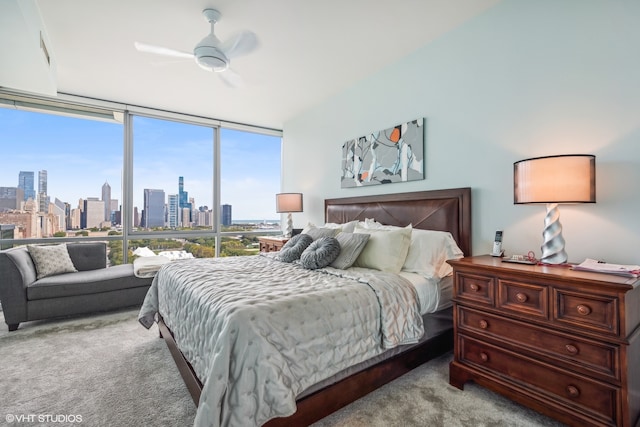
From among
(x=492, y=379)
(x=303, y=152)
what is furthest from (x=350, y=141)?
(x=492, y=379)

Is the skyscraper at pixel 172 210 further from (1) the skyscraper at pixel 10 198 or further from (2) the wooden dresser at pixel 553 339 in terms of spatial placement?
(2) the wooden dresser at pixel 553 339

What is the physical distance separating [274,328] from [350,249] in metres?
1.22

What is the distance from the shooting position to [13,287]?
297cm

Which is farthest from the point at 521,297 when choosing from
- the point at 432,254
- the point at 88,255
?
the point at 88,255

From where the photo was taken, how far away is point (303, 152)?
4.93m

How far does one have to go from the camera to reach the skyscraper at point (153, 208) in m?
4.70

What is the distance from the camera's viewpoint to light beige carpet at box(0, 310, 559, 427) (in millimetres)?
1684

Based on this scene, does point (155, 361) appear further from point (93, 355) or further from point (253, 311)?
point (253, 311)

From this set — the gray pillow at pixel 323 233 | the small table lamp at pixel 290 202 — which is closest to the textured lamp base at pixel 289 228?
the small table lamp at pixel 290 202

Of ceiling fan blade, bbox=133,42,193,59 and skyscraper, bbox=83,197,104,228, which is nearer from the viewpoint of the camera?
ceiling fan blade, bbox=133,42,193,59

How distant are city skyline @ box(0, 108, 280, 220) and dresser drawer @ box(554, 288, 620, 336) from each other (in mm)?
4809

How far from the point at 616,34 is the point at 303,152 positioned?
372 cm

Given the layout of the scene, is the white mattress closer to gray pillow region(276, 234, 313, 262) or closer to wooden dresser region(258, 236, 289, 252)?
gray pillow region(276, 234, 313, 262)

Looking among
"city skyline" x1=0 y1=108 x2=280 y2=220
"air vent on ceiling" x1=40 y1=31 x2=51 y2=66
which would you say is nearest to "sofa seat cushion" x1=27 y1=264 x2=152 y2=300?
"city skyline" x1=0 y1=108 x2=280 y2=220
